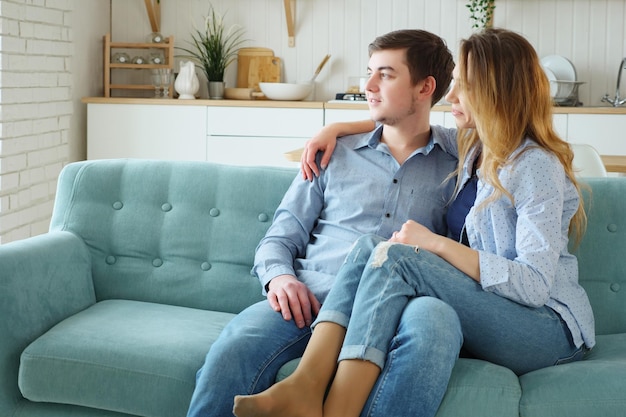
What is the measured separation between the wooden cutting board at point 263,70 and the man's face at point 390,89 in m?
3.15

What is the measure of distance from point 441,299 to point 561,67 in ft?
11.9

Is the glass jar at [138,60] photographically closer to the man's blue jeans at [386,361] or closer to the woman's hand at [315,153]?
the woman's hand at [315,153]

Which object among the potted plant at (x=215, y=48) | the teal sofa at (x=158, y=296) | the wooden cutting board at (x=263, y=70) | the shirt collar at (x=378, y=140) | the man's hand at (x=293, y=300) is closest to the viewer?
the teal sofa at (x=158, y=296)

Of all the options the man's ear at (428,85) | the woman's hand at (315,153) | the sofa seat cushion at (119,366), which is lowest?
the sofa seat cushion at (119,366)

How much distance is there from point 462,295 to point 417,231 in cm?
20

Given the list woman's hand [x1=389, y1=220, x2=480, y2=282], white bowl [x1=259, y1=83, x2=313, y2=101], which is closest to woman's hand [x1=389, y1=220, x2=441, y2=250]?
woman's hand [x1=389, y1=220, x2=480, y2=282]

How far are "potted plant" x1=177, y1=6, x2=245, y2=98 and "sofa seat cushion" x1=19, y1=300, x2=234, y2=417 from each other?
338cm

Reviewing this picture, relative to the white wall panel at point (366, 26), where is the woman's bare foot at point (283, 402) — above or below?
below

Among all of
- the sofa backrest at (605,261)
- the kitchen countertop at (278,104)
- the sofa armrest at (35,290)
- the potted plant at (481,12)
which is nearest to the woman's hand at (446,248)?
the sofa backrest at (605,261)

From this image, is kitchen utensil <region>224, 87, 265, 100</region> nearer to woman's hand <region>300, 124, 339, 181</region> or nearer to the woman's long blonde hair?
woman's hand <region>300, 124, 339, 181</region>

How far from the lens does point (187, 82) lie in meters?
5.46

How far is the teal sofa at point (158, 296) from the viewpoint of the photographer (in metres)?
2.00

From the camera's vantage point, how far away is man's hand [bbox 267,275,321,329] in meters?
2.24

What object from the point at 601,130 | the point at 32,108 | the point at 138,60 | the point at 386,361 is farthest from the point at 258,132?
the point at 386,361
